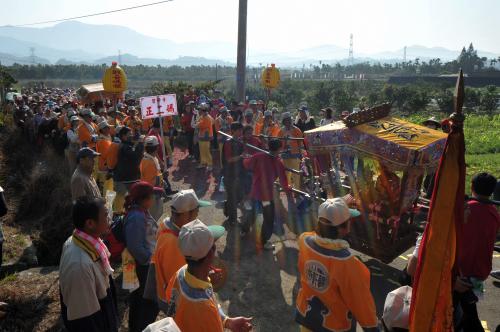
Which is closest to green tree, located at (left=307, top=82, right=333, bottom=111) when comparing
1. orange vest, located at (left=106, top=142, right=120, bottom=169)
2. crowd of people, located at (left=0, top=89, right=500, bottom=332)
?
orange vest, located at (left=106, top=142, right=120, bottom=169)

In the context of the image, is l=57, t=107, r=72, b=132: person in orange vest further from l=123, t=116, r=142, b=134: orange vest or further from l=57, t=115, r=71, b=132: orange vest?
l=123, t=116, r=142, b=134: orange vest

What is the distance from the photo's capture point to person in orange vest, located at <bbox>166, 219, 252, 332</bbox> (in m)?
2.48

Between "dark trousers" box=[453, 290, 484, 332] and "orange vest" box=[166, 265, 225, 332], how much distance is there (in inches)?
95.0

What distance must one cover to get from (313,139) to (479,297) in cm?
353

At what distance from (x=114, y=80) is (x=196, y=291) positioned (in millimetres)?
9738

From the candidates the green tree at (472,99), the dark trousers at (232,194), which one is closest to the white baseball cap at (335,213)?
the dark trousers at (232,194)

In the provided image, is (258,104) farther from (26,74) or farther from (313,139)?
(26,74)

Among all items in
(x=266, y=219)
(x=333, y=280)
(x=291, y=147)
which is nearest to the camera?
(x=333, y=280)

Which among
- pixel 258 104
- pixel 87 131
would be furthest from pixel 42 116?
pixel 258 104

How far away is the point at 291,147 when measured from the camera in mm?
9906

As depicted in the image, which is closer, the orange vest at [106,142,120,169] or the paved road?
the paved road

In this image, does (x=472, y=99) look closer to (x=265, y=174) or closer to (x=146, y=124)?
(x=146, y=124)

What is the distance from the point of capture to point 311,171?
27.1ft

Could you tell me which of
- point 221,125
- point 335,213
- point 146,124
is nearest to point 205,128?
point 221,125
